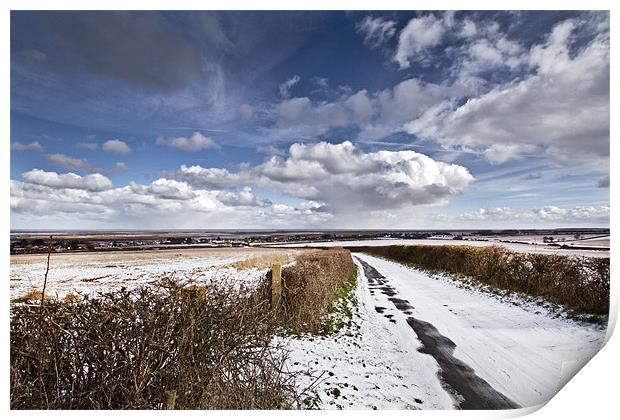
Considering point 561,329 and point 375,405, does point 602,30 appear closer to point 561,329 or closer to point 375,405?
point 561,329

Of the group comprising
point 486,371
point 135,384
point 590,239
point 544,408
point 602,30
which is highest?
point 602,30

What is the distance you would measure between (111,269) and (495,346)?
268 inches

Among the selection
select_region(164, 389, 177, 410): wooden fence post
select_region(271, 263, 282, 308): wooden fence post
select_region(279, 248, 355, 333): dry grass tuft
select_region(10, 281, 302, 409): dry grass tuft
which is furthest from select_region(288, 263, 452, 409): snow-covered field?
select_region(164, 389, 177, 410): wooden fence post

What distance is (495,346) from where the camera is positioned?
5730 mm

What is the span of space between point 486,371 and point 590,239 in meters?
3.34

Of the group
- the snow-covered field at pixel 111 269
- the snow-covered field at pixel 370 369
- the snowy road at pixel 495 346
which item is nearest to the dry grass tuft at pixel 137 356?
the snow-covered field at pixel 111 269

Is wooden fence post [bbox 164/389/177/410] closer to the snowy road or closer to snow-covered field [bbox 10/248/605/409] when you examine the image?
snow-covered field [bbox 10/248/605/409]

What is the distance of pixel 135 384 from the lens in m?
3.51

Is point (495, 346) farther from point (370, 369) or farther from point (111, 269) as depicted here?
point (111, 269)

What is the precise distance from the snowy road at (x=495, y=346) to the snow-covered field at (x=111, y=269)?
3247 millimetres

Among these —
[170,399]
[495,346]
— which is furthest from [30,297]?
[495,346]

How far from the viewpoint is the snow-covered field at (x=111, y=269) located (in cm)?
487

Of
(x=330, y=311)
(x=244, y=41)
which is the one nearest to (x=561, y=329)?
(x=330, y=311)

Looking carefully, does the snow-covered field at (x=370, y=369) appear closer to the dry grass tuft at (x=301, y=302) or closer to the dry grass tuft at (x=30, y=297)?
the dry grass tuft at (x=301, y=302)
